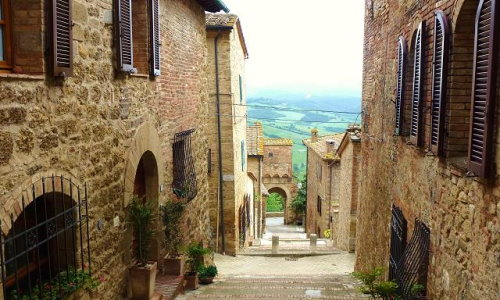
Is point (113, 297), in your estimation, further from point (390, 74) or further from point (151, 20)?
→ point (390, 74)

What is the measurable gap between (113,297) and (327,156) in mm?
21218

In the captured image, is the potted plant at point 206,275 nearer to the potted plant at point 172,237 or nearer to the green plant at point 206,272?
the green plant at point 206,272

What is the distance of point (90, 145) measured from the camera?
5.25m

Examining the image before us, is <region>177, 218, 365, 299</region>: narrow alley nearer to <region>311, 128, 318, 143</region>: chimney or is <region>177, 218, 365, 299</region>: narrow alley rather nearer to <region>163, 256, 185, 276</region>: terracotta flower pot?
<region>163, 256, 185, 276</region>: terracotta flower pot

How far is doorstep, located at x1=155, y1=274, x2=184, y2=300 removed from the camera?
25.3 feet

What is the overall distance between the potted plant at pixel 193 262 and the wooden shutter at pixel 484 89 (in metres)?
6.10

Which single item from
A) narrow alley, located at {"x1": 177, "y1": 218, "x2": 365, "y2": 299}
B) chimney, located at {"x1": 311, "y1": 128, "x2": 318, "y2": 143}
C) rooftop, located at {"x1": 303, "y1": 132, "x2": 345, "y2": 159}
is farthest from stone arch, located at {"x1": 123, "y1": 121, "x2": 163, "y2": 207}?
chimney, located at {"x1": 311, "y1": 128, "x2": 318, "y2": 143}

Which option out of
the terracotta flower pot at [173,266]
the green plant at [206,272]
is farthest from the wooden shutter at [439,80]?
the green plant at [206,272]

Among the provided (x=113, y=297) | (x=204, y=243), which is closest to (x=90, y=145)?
(x=113, y=297)

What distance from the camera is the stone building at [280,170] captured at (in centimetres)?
4212

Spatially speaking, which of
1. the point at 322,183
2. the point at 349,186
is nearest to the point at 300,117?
the point at 322,183

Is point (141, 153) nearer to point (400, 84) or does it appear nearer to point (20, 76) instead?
point (20, 76)

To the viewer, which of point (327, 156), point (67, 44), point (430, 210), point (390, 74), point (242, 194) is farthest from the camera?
point (327, 156)

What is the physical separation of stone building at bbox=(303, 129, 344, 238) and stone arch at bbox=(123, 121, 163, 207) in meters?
16.8
